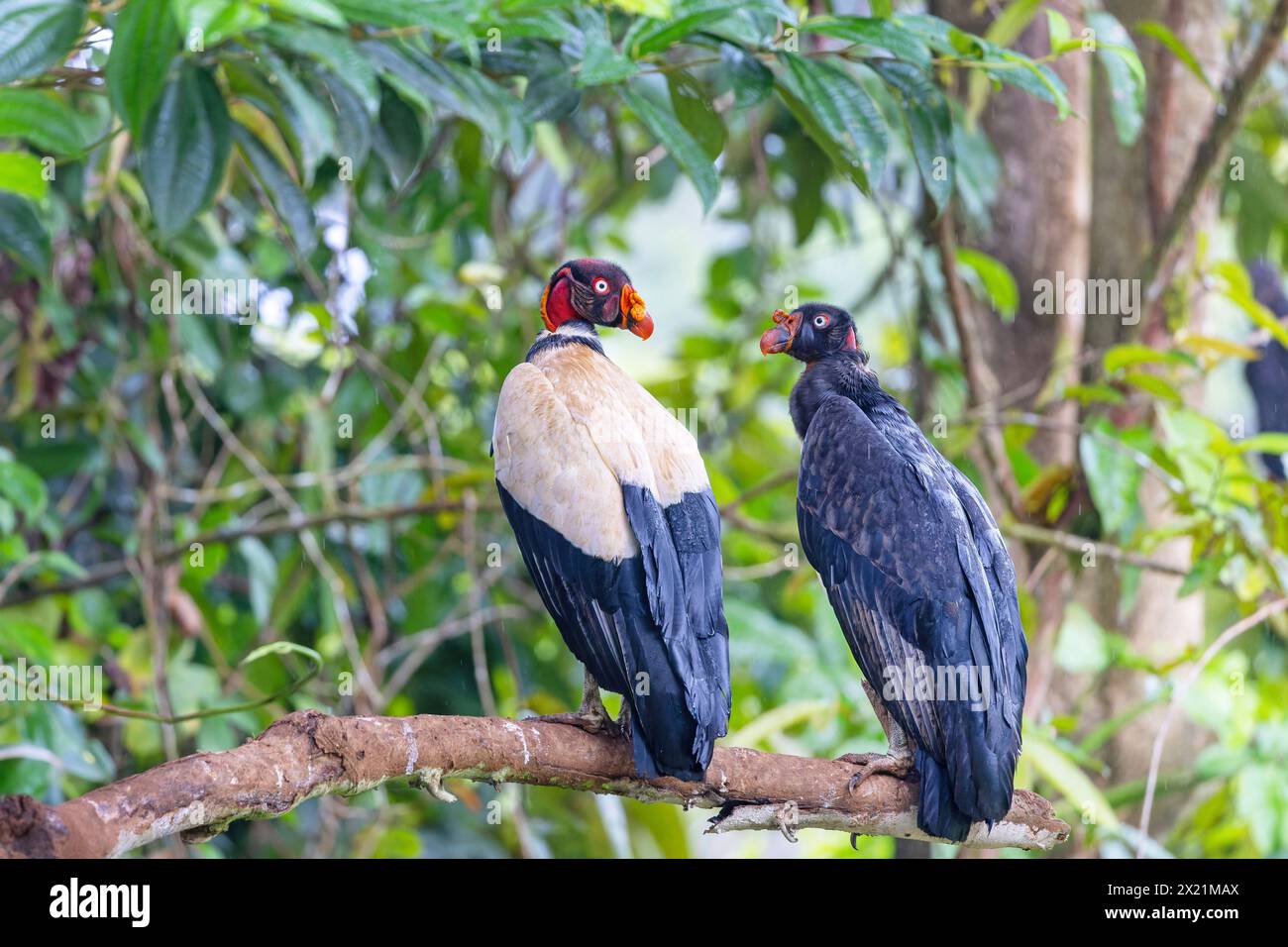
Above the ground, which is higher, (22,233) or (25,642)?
(22,233)

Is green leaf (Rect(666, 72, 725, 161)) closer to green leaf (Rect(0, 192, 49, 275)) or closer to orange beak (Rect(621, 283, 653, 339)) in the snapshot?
orange beak (Rect(621, 283, 653, 339))

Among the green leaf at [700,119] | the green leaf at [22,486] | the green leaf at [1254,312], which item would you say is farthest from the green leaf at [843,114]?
the green leaf at [22,486]

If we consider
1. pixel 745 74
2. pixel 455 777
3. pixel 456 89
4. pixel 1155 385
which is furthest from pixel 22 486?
pixel 1155 385

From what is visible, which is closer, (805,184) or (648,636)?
(648,636)

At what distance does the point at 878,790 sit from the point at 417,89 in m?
1.39

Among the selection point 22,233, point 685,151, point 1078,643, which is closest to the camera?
point 685,151

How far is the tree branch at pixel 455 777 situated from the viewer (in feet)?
4.40

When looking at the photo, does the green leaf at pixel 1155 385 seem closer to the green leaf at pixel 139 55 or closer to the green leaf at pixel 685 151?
the green leaf at pixel 685 151

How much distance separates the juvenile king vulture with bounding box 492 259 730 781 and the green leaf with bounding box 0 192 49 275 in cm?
136

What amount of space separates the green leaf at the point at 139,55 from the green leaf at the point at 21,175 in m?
0.28

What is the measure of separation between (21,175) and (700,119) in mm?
1111

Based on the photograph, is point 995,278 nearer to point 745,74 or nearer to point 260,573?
point 745,74

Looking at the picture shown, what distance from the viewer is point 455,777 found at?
1629mm
